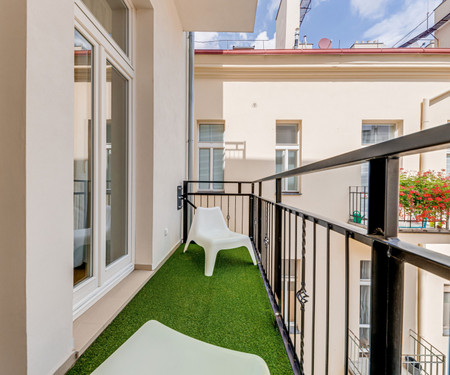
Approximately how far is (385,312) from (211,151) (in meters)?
4.43

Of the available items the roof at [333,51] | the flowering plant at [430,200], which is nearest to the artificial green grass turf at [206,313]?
the flowering plant at [430,200]

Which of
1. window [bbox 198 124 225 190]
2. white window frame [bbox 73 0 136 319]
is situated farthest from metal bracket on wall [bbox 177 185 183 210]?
window [bbox 198 124 225 190]

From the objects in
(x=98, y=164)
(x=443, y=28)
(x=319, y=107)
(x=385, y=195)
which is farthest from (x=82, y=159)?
(x=443, y=28)

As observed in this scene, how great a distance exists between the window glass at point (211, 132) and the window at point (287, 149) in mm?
1215

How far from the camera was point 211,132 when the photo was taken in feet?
15.6

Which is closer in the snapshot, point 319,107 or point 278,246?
point 278,246

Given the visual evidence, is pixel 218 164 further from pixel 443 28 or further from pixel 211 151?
pixel 443 28

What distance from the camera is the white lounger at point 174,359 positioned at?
22.5 inches

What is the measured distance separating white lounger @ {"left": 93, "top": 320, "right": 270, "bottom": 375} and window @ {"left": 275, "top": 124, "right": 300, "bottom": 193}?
14.4 feet

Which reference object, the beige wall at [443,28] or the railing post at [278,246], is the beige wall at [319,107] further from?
the railing post at [278,246]
